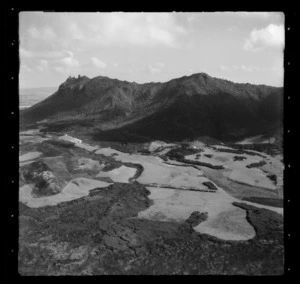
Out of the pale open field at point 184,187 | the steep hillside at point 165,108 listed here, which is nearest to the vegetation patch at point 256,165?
the pale open field at point 184,187

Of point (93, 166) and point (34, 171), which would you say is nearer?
point (34, 171)

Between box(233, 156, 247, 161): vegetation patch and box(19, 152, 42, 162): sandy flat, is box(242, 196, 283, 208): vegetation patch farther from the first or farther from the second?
box(19, 152, 42, 162): sandy flat

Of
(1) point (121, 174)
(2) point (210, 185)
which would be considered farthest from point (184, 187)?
(1) point (121, 174)

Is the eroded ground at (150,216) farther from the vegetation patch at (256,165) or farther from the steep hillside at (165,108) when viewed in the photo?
the steep hillside at (165,108)

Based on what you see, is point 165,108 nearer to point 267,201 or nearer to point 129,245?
point 267,201
